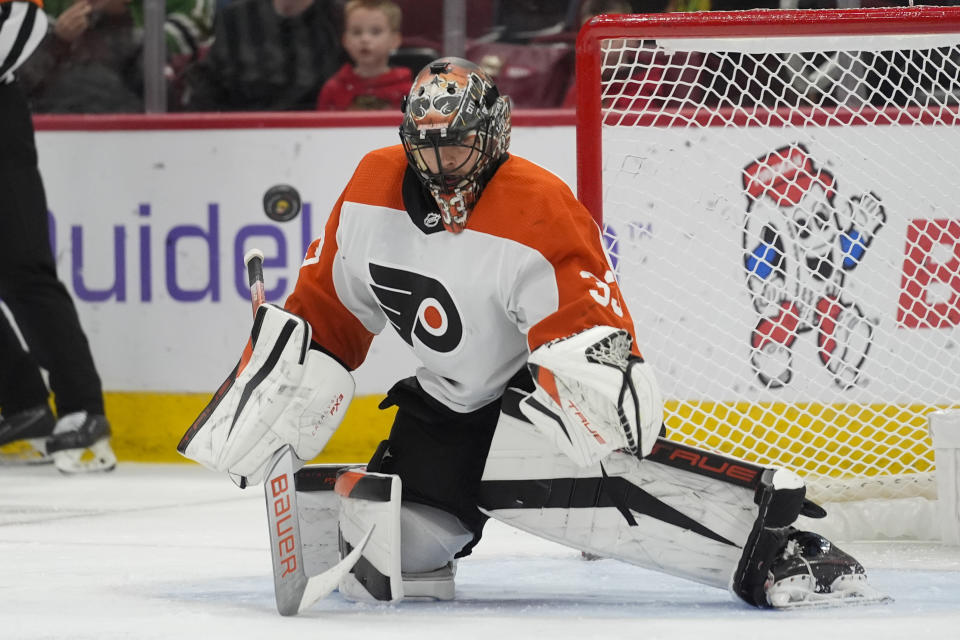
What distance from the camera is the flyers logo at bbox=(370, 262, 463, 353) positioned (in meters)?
2.29

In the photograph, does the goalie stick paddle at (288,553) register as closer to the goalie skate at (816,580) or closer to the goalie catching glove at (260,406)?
the goalie catching glove at (260,406)

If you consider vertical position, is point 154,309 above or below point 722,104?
below

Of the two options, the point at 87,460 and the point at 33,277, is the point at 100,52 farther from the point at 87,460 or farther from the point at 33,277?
the point at 87,460

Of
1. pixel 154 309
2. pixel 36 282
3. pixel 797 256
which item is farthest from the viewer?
pixel 154 309

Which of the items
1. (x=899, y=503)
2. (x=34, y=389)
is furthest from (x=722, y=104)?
(x=34, y=389)

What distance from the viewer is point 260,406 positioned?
2.27 metres

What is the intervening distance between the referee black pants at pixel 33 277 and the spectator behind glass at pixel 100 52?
46 cm

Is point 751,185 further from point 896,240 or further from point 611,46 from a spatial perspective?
point 611,46

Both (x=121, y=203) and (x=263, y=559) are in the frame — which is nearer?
(x=263, y=559)

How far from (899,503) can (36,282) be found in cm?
227

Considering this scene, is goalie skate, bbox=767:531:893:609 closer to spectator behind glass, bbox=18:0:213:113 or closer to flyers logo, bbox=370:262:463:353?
flyers logo, bbox=370:262:463:353

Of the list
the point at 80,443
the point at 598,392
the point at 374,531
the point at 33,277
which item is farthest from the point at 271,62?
the point at 598,392

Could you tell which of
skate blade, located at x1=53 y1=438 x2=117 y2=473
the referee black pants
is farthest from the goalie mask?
skate blade, located at x1=53 y1=438 x2=117 y2=473

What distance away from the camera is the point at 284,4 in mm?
4473
